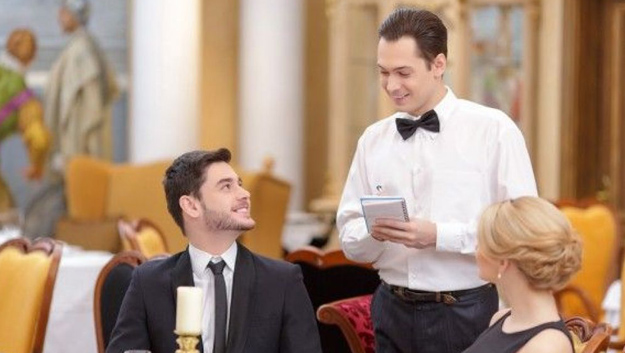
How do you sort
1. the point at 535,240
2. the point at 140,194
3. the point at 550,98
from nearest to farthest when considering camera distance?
the point at 535,240, the point at 140,194, the point at 550,98

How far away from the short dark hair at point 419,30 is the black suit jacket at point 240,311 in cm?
63

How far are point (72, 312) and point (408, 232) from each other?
108 inches

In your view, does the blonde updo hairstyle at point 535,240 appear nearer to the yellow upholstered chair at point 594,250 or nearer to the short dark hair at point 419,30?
the short dark hair at point 419,30

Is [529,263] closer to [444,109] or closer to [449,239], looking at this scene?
[449,239]

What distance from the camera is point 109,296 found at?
4.32 metres

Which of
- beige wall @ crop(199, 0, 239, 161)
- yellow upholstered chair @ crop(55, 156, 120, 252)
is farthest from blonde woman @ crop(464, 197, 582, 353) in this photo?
beige wall @ crop(199, 0, 239, 161)

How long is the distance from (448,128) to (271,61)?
776cm

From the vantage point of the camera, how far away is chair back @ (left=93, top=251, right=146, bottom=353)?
4.29 meters

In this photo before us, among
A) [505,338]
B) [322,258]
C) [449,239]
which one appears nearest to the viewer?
[505,338]

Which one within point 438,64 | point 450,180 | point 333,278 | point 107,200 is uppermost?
point 438,64

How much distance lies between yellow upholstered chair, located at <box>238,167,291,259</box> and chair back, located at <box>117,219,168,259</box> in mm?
3359

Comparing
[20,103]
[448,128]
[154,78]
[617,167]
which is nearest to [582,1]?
[617,167]

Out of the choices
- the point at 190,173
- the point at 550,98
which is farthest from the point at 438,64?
the point at 550,98

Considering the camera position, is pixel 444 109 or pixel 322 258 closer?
pixel 444 109
